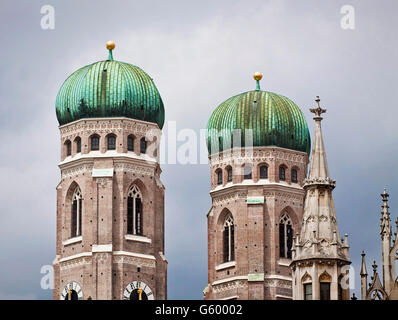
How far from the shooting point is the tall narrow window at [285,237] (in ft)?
465

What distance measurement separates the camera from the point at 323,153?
320ft

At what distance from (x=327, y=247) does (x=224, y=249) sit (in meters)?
48.9

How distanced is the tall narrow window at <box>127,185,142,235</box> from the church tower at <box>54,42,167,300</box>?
69mm

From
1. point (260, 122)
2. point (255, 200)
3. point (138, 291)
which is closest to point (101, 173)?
point (138, 291)

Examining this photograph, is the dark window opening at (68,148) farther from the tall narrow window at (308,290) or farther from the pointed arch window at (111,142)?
the tall narrow window at (308,290)

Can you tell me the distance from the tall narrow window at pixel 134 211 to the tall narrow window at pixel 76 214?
3.37m

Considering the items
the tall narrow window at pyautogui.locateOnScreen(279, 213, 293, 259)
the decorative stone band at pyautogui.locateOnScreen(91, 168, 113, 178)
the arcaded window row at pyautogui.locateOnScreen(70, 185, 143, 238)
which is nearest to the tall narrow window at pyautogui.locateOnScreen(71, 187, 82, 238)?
the arcaded window row at pyautogui.locateOnScreen(70, 185, 143, 238)

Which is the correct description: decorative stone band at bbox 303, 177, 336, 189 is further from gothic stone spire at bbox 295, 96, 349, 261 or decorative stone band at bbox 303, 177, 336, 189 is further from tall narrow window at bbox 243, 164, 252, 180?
tall narrow window at bbox 243, 164, 252, 180

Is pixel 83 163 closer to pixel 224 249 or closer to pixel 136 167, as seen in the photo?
pixel 136 167

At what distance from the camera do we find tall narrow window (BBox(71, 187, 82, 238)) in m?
138

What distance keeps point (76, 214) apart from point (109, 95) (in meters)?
8.62
